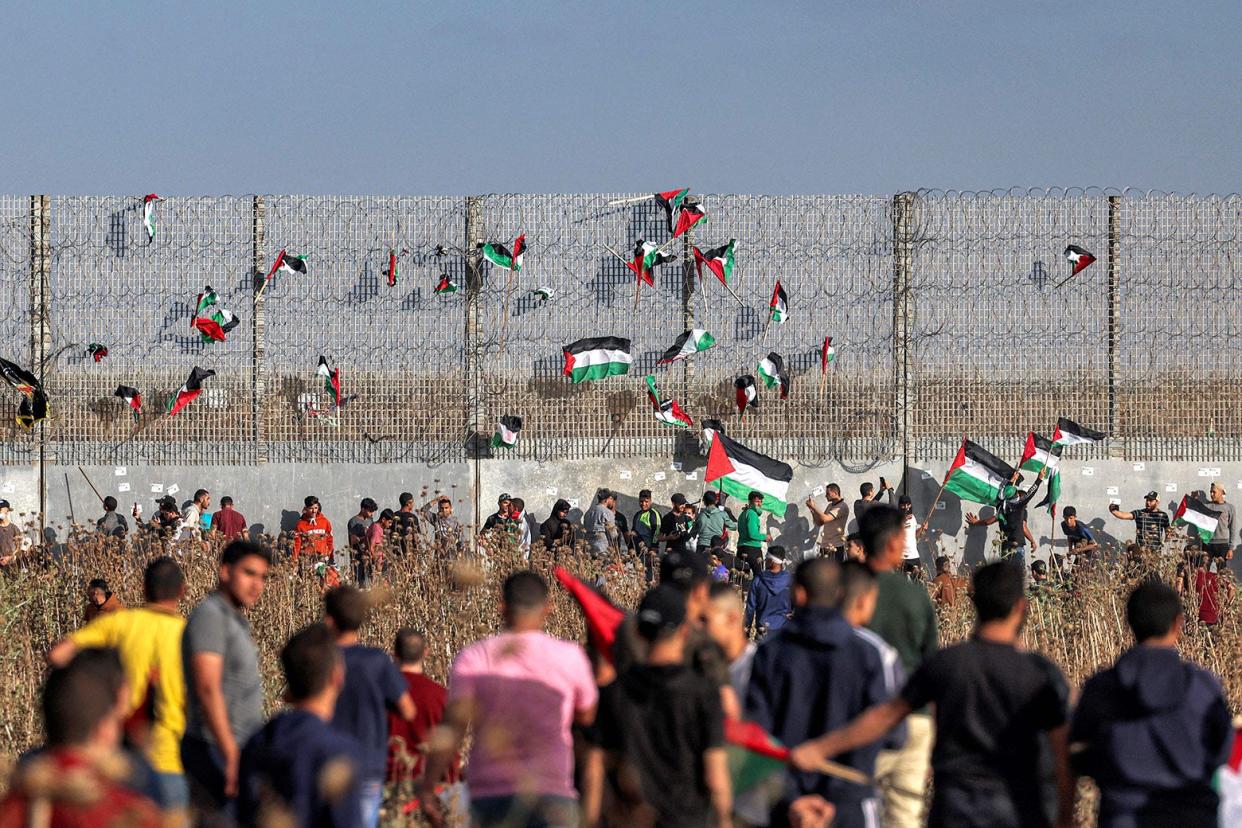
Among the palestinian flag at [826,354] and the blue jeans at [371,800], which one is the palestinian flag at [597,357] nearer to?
the palestinian flag at [826,354]

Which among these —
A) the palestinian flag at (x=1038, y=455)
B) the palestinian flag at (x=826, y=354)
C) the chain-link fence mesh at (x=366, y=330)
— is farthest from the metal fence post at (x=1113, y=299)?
the chain-link fence mesh at (x=366, y=330)

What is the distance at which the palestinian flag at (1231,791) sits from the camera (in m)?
6.11

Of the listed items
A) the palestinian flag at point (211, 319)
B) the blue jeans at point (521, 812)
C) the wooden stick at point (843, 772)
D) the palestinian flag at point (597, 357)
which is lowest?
the blue jeans at point (521, 812)

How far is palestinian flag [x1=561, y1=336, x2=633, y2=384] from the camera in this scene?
21.0 m

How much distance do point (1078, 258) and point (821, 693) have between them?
15873mm

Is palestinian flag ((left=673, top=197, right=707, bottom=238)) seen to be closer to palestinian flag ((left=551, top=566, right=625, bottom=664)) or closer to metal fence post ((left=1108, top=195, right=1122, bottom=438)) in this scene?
metal fence post ((left=1108, top=195, right=1122, bottom=438))

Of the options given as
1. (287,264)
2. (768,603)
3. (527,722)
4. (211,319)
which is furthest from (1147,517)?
(527,722)

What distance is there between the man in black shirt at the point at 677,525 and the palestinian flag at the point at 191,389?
244 inches

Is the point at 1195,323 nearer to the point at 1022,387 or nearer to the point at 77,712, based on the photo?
the point at 1022,387

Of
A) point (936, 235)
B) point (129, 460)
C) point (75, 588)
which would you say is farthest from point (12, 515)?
point (936, 235)

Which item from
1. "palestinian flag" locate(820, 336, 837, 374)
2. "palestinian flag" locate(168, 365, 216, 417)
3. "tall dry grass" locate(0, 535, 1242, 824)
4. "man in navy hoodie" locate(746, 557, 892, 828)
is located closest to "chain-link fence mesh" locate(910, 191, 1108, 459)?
"palestinian flag" locate(820, 336, 837, 374)

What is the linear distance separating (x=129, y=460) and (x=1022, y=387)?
11.2m

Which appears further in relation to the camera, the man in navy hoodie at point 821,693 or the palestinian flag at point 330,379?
the palestinian flag at point 330,379

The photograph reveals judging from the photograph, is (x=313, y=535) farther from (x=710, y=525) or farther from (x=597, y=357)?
(x=597, y=357)
